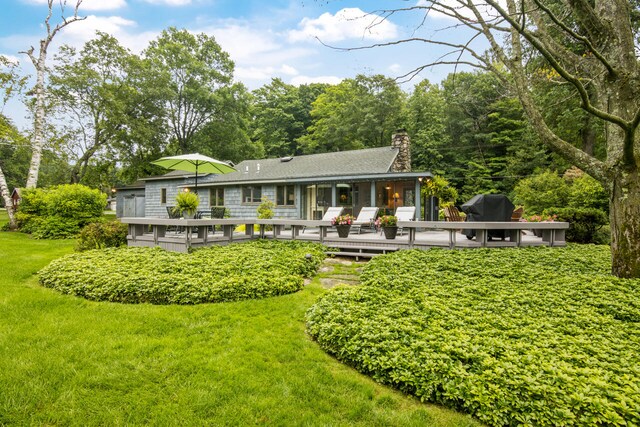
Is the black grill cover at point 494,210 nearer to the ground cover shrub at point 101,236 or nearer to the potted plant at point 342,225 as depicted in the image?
the potted plant at point 342,225

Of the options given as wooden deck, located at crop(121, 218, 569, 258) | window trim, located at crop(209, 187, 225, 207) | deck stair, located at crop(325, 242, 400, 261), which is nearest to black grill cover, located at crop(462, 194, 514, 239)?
wooden deck, located at crop(121, 218, 569, 258)

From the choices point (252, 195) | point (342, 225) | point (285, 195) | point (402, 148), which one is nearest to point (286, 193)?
point (285, 195)

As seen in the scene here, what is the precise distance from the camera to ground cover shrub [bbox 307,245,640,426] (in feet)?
7.07

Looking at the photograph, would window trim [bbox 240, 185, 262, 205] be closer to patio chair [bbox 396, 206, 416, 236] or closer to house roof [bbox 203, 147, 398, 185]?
house roof [bbox 203, 147, 398, 185]

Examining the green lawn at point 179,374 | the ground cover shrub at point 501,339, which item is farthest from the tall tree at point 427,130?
the green lawn at point 179,374

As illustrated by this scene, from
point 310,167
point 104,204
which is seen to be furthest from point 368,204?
point 104,204

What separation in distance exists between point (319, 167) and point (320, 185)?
47.3 inches

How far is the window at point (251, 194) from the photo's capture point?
641 inches

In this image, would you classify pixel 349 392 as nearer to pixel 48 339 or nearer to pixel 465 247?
pixel 48 339

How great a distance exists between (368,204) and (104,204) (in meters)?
11.4

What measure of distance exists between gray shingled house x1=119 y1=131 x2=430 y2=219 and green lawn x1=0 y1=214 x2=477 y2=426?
10.3 metres

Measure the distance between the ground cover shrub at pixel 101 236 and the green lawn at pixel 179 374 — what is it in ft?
16.1

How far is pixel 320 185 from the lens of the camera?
50.0 feet

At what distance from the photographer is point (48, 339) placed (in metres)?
3.23
